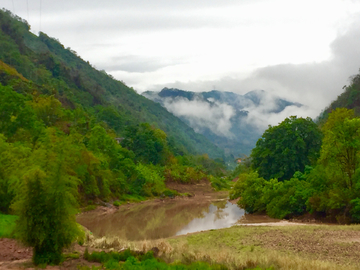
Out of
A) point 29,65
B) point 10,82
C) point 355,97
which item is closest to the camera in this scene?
point 10,82

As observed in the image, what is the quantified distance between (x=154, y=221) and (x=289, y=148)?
64.6 ft

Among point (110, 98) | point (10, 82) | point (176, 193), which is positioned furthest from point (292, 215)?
point (110, 98)

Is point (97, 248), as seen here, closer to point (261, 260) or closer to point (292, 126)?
point (261, 260)

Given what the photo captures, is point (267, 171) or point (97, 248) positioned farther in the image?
point (267, 171)

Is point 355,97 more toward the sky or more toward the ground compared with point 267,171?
more toward the sky

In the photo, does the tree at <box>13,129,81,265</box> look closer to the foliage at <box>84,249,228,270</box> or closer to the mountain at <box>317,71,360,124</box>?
the foliage at <box>84,249,228,270</box>

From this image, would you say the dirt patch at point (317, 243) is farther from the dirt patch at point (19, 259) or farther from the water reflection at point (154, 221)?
the water reflection at point (154, 221)

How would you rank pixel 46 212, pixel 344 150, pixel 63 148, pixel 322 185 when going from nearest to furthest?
pixel 46 212 < pixel 63 148 < pixel 344 150 < pixel 322 185

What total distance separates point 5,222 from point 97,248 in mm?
6759

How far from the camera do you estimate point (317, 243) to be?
23.0m

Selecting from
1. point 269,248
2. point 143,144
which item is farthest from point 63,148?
point 143,144

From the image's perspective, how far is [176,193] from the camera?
7556 centimetres

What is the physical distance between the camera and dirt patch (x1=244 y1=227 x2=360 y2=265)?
1970cm

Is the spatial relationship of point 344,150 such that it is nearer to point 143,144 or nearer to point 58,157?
point 58,157
